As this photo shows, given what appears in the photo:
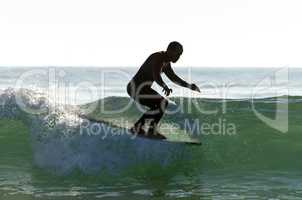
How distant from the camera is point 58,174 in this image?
870 centimetres

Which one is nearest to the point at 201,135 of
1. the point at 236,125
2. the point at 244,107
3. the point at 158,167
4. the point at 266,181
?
the point at 236,125

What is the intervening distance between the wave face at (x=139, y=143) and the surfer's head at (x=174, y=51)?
1925 mm

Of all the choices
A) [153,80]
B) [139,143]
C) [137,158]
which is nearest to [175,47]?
[153,80]

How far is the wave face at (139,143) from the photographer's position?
9.01 meters

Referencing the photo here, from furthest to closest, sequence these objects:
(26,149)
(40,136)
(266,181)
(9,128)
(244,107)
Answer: (244,107), (9,128), (26,149), (40,136), (266,181)

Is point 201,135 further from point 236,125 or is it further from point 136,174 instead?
point 136,174

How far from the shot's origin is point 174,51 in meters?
7.55

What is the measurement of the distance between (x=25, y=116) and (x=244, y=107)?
6.81 meters

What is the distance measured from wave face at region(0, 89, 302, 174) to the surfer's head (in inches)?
75.8

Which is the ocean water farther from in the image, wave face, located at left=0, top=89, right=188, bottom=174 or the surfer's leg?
the surfer's leg

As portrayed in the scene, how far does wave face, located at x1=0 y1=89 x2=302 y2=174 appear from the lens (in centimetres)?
901

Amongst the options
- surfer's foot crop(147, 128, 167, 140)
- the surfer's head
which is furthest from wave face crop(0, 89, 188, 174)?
the surfer's head

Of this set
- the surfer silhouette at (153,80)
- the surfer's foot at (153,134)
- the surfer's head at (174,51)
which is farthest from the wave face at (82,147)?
the surfer's head at (174,51)

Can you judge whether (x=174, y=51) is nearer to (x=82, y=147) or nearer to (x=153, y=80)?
(x=153, y=80)
